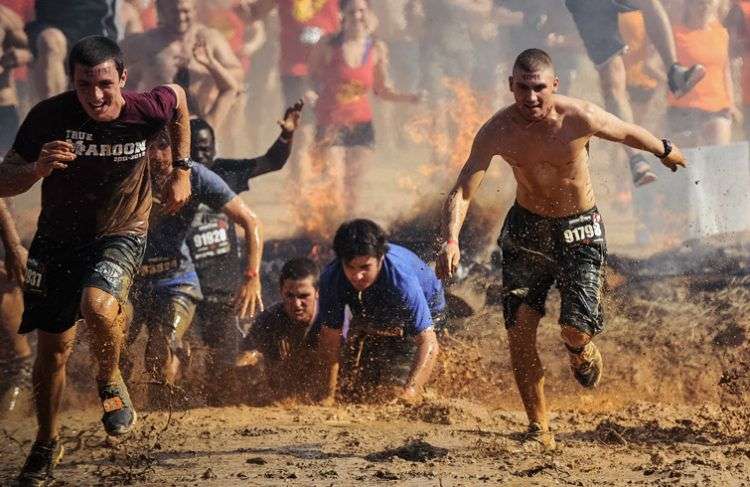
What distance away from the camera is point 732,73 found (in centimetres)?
1073

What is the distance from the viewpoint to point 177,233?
833cm

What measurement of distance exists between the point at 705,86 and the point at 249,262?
5228 millimetres

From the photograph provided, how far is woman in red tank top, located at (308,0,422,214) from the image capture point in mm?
10453

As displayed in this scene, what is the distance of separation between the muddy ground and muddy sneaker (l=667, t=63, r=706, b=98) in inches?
74.1

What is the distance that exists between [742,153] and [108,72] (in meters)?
7.17

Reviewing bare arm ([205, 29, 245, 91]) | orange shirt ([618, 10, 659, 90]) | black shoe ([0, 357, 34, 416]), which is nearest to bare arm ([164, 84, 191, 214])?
black shoe ([0, 357, 34, 416])

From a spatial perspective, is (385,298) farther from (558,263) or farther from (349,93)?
(349,93)

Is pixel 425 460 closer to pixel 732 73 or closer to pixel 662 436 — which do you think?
pixel 662 436

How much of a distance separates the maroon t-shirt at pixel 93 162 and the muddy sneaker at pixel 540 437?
8.01 ft

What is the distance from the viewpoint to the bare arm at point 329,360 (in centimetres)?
745

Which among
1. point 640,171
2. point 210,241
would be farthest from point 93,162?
point 640,171

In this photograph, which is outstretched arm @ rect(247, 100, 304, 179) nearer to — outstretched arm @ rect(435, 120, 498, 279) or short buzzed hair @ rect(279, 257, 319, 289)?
short buzzed hair @ rect(279, 257, 319, 289)

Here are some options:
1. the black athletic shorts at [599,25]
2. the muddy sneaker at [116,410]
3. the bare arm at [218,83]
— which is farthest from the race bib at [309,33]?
the muddy sneaker at [116,410]

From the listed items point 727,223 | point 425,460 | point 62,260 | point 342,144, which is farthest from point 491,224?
point 62,260
